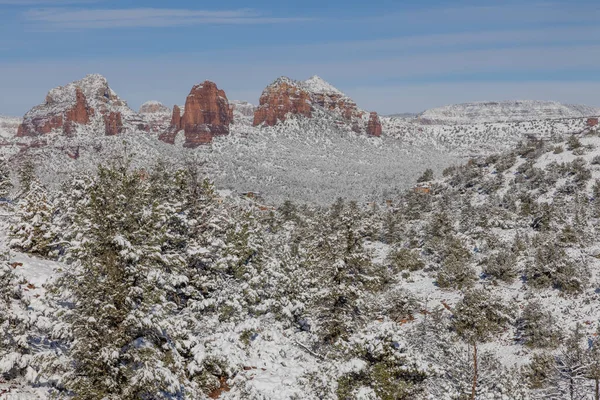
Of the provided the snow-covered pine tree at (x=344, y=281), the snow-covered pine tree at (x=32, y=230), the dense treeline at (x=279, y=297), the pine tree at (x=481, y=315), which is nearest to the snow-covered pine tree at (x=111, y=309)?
the dense treeline at (x=279, y=297)

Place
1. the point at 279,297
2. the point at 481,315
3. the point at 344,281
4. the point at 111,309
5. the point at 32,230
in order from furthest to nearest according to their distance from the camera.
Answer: the point at 481,315
the point at 279,297
the point at 32,230
the point at 344,281
the point at 111,309

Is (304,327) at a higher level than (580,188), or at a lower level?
lower

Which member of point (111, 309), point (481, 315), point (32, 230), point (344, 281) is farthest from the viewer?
point (481, 315)

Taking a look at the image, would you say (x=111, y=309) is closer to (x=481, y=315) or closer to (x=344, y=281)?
(x=344, y=281)

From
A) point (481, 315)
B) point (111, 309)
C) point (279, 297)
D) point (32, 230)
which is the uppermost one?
point (32, 230)

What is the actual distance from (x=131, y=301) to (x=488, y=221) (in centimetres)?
4770

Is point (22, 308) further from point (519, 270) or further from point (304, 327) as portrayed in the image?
point (519, 270)

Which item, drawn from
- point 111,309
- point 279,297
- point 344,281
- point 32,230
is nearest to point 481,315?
point 344,281

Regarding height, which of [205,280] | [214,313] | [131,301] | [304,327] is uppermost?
[131,301]

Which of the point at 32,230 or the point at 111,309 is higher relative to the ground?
the point at 32,230

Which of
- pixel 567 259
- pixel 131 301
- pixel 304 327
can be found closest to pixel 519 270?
pixel 567 259

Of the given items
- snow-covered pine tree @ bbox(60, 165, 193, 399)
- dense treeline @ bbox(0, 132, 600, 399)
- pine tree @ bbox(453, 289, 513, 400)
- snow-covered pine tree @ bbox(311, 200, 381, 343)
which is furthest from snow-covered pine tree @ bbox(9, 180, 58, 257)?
pine tree @ bbox(453, 289, 513, 400)

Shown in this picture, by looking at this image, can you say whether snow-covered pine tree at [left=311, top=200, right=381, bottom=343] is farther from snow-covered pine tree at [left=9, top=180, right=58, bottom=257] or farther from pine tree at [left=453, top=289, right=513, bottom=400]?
snow-covered pine tree at [left=9, top=180, right=58, bottom=257]

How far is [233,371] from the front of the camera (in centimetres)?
1906
